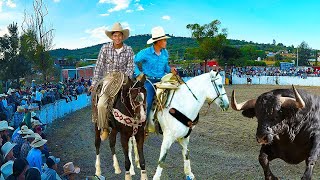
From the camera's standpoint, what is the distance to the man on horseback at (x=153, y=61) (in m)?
8.15

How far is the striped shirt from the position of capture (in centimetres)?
802

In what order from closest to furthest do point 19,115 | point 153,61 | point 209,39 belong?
1. point 153,61
2. point 19,115
3. point 209,39

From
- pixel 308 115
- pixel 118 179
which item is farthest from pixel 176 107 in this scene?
pixel 308 115

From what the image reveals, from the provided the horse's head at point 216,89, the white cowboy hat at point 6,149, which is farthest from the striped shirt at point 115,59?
the white cowboy hat at point 6,149

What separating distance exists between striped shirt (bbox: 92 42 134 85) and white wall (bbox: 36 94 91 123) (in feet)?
23.5

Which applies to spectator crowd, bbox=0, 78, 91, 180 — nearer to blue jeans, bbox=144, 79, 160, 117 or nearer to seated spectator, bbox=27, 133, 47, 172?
seated spectator, bbox=27, 133, 47, 172

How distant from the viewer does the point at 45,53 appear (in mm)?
30312

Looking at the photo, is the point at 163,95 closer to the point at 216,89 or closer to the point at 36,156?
the point at 216,89

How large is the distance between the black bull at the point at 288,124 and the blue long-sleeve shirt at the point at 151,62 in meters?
2.90

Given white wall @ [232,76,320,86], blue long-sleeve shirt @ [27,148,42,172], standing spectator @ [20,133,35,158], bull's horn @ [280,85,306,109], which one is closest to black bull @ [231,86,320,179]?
bull's horn @ [280,85,306,109]

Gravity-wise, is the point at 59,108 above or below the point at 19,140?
below

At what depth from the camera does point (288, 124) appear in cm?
512

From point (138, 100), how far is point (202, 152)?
4.54 meters

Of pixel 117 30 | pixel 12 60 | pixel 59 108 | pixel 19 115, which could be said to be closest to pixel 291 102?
pixel 117 30
